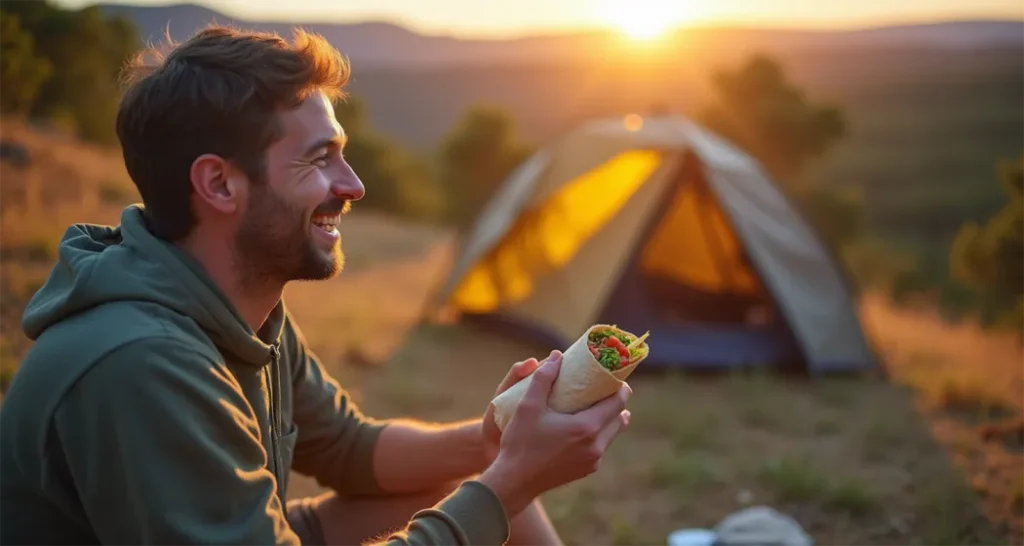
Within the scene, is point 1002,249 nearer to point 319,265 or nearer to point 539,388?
point 539,388

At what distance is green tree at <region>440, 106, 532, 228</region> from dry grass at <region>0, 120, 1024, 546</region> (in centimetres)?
1388

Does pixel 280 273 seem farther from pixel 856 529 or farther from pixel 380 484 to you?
pixel 856 529

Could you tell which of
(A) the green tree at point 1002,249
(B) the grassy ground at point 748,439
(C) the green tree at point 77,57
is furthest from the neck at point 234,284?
(A) the green tree at point 1002,249

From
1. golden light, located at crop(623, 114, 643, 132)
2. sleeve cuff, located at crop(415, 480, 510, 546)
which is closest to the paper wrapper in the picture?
sleeve cuff, located at crop(415, 480, 510, 546)

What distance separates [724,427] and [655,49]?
1753 cm

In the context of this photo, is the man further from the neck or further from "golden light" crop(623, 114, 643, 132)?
"golden light" crop(623, 114, 643, 132)

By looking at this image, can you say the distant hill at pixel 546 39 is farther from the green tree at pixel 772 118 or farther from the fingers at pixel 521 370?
the green tree at pixel 772 118

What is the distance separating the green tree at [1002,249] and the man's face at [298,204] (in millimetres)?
7108

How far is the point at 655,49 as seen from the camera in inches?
846

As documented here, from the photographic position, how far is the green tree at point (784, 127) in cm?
1452

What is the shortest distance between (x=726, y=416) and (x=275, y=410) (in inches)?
150

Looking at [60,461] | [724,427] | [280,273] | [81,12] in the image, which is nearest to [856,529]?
[724,427]

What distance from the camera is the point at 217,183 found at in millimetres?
1701

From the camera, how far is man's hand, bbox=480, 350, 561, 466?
85.0 inches
